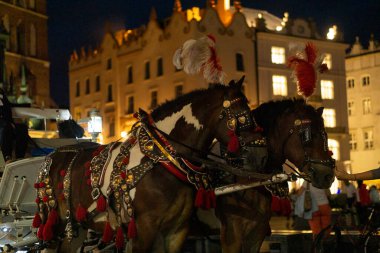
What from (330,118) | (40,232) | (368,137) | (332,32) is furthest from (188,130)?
(368,137)

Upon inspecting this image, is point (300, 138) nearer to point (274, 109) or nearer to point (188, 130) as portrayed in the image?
point (274, 109)

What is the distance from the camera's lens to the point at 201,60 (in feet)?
26.1

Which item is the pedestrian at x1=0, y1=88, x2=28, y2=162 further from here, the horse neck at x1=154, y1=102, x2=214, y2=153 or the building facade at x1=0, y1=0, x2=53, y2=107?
the building facade at x1=0, y1=0, x2=53, y2=107

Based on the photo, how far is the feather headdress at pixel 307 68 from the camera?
28.7 feet

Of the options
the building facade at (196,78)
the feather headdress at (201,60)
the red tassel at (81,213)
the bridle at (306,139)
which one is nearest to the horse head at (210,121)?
the feather headdress at (201,60)

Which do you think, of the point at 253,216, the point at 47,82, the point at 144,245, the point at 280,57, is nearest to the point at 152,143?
the point at 144,245

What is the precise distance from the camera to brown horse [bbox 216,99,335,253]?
306 inches

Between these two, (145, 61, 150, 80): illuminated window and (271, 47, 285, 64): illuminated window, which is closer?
(271, 47, 285, 64): illuminated window

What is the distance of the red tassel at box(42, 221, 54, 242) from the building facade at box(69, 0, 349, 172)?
135 feet

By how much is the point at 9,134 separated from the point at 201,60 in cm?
384

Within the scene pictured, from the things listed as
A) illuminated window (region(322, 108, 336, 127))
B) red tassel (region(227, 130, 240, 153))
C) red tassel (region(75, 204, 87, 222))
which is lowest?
red tassel (region(75, 204, 87, 222))

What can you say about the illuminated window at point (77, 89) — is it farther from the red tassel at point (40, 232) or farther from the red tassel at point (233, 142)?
the red tassel at point (233, 142)

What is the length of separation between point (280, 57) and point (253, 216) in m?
47.9

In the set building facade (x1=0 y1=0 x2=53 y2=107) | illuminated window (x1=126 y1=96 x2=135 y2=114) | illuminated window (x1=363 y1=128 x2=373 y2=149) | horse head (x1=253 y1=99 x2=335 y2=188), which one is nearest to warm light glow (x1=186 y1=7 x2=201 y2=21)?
illuminated window (x1=126 y1=96 x2=135 y2=114)
